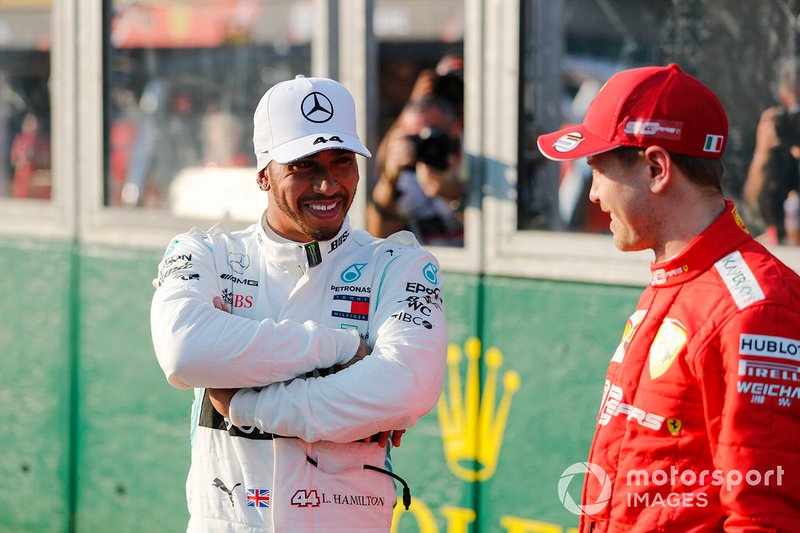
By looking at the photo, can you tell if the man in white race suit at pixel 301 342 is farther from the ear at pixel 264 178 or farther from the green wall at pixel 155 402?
the green wall at pixel 155 402

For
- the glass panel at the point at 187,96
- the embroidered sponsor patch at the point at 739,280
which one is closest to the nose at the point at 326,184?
the embroidered sponsor patch at the point at 739,280

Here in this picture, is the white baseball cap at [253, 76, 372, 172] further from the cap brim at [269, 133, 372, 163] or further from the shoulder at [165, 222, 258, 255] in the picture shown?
the shoulder at [165, 222, 258, 255]

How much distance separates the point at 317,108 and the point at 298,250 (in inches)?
13.0

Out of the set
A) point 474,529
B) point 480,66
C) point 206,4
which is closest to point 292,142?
point 480,66

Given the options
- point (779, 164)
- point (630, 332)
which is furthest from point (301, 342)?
point (779, 164)

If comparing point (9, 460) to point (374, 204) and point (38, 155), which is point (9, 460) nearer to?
point (38, 155)

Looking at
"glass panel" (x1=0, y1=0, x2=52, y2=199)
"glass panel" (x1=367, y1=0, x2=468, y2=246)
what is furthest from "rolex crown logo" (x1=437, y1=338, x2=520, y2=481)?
"glass panel" (x1=0, y1=0, x2=52, y2=199)

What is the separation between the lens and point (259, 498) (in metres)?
2.54

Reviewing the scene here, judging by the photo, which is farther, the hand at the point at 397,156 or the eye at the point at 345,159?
the hand at the point at 397,156

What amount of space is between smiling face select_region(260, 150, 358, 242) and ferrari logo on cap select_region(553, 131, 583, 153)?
547 millimetres

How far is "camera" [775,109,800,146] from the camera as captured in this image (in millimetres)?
3847

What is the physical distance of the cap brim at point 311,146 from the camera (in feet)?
8.54

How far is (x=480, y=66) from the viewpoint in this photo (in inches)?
171

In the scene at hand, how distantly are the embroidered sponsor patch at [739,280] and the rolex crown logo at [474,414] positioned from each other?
7.06 ft
